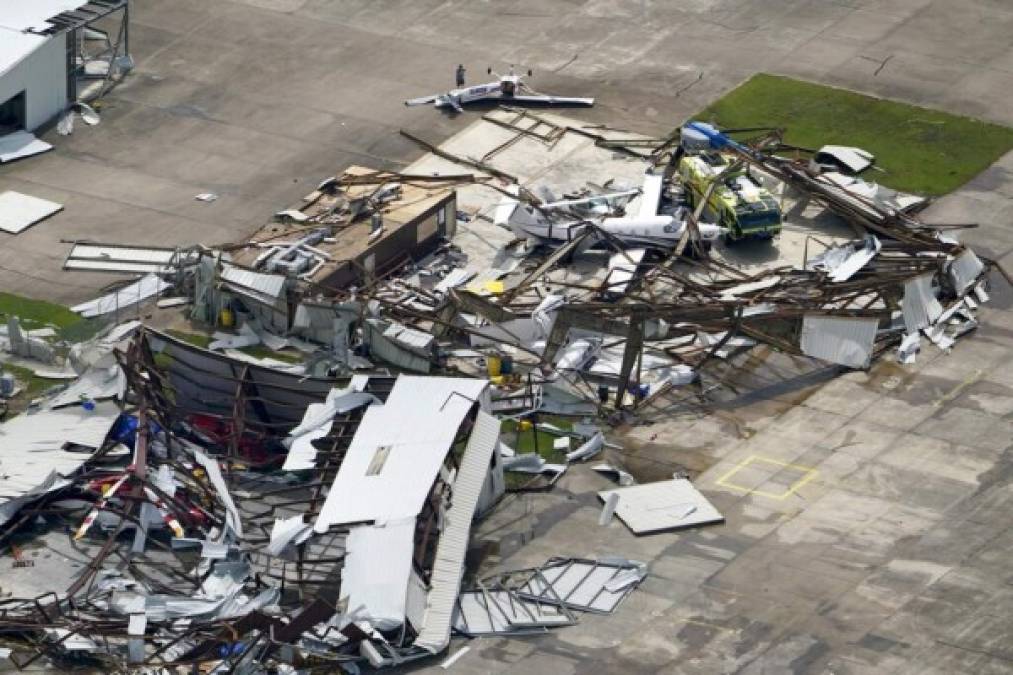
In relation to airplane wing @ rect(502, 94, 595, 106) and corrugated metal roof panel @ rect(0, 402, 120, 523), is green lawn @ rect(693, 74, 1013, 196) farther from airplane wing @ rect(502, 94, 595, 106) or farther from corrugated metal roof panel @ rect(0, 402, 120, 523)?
corrugated metal roof panel @ rect(0, 402, 120, 523)

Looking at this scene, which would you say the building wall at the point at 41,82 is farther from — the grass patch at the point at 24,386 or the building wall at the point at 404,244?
the building wall at the point at 404,244

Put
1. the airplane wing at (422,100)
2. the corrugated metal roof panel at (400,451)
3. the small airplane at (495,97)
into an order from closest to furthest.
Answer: the corrugated metal roof panel at (400,451) → the small airplane at (495,97) → the airplane wing at (422,100)

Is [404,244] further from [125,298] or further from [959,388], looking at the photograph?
[959,388]

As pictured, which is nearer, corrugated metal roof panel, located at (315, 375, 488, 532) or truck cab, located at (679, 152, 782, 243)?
corrugated metal roof panel, located at (315, 375, 488, 532)

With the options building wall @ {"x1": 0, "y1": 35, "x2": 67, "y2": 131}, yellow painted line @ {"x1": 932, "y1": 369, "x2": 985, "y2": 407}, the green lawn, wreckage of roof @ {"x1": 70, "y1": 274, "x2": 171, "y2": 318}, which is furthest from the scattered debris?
yellow painted line @ {"x1": 932, "y1": 369, "x2": 985, "y2": 407}

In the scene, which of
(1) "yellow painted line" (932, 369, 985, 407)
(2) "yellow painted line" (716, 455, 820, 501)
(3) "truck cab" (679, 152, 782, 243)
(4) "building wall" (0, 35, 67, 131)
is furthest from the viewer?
(4) "building wall" (0, 35, 67, 131)

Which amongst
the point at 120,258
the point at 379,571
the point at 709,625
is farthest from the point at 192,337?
the point at 709,625

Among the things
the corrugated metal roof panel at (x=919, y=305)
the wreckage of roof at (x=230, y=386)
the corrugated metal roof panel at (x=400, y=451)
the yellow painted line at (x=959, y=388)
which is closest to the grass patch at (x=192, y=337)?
the wreckage of roof at (x=230, y=386)
